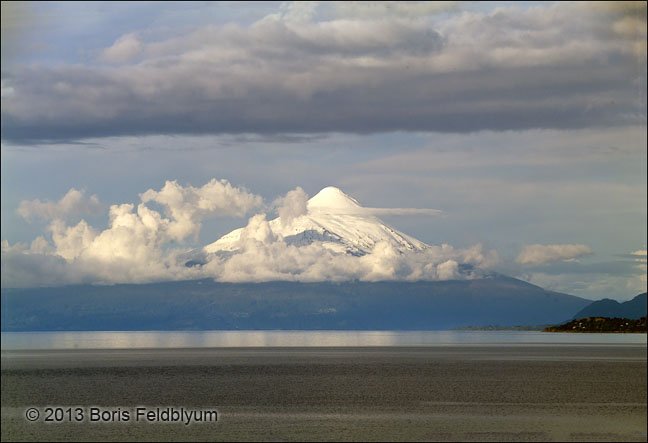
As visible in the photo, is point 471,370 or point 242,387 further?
point 471,370

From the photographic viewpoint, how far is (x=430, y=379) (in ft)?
418

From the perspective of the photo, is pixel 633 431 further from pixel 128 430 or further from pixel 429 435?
pixel 128 430

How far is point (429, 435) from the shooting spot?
64.4 m

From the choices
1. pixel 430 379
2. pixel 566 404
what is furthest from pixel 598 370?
pixel 566 404

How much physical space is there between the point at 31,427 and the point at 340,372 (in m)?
82.8

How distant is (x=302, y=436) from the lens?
6275 centimetres

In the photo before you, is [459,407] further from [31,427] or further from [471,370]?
[471,370]

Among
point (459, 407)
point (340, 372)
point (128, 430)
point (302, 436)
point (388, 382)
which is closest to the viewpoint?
point (302, 436)

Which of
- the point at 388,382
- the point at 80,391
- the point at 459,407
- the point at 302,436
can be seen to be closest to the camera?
the point at 302,436

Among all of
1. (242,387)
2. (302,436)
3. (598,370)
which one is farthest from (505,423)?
(598,370)

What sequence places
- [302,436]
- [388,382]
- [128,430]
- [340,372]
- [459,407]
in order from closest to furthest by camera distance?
[302,436]
[128,430]
[459,407]
[388,382]
[340,372]

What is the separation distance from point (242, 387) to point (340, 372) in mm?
39460

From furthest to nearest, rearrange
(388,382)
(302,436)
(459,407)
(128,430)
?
(388,382) < (459,407) < (128,430) < (302,436)

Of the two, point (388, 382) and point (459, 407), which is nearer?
point (459, 407)
